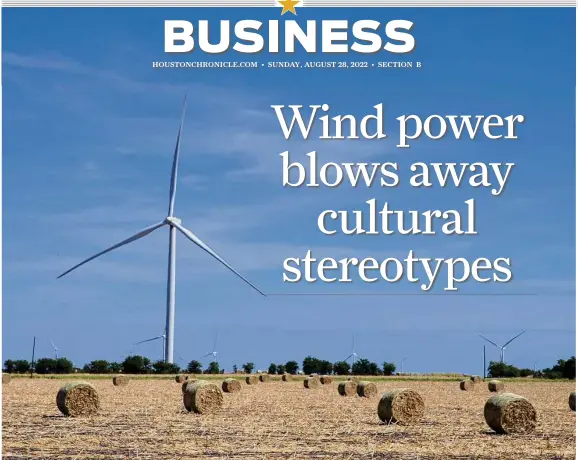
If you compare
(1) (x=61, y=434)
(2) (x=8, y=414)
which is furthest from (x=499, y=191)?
(2) (x=8, y=414)

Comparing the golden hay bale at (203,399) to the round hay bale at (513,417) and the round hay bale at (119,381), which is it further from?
the round hay bale at (119,381)

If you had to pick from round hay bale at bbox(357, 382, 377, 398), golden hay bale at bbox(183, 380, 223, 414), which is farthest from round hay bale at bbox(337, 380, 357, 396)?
golden hay bale at bbox(183, 380, 223, 414)

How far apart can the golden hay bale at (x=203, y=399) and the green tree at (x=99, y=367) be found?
3904 inches

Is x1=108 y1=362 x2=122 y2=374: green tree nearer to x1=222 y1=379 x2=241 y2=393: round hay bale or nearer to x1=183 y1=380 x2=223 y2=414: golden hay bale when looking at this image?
x1=222 y1=379 x2=241 y2=393: round hay bale

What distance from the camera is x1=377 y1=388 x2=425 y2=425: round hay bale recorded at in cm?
2853

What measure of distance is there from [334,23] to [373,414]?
1678 centimetres

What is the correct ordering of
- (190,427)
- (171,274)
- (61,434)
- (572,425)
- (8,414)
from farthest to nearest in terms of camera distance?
(171,274)
(8,414)
(572,425)
(190,427)
(61,434)

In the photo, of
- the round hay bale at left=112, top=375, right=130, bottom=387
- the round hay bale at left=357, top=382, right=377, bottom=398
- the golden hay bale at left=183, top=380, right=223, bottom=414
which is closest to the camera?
the golden hay bale at left=183, top=380, right=223, bottom=414

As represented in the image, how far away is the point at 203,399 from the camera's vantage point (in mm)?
32438

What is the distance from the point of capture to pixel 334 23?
2102 cm

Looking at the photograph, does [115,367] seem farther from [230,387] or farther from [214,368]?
[230,387]

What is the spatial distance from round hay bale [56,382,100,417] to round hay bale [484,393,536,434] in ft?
44.1

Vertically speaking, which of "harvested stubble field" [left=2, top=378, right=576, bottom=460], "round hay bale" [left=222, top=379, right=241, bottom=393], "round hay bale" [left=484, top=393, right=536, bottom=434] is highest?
"round hay bale" [left=222, top=379, right=241, bottom=393]

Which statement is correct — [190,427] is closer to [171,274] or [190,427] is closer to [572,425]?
[572,425]
